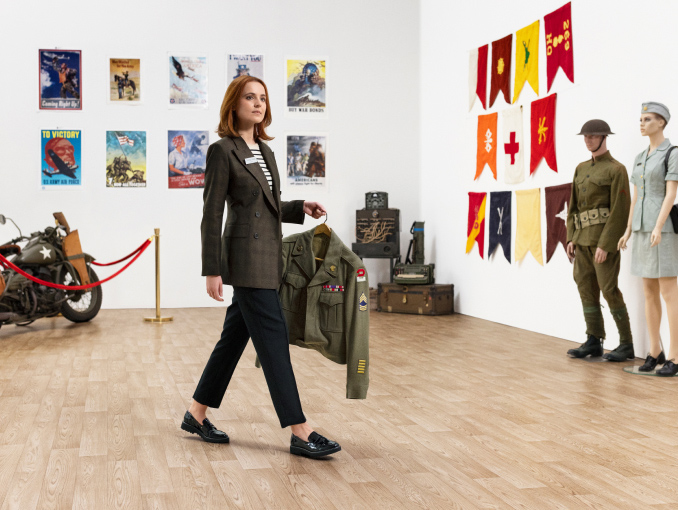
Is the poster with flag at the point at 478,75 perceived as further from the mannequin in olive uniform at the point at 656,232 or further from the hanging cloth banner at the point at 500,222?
the mannequin in olive uniform at the point at 656,232

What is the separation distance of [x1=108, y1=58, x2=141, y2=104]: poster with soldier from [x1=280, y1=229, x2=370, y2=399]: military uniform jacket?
6.52 m

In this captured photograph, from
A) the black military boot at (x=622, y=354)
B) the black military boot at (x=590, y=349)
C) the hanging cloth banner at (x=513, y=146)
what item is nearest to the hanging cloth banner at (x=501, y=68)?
the hanging cloth banner at (x=513, y=146)

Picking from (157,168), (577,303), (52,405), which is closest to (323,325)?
(52,405)

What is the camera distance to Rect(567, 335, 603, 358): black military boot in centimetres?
526

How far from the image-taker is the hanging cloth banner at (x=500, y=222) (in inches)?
287

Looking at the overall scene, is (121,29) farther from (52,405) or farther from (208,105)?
(52,405)

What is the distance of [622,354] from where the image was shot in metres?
5.12

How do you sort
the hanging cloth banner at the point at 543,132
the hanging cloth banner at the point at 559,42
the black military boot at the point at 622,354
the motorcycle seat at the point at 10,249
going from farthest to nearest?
the motorcycle seat at the point at 10,249
the hanging cloth banner at the point at 543,132
the hanging cloth banner at the point at 559,42
the black military boot at the point at 622,354

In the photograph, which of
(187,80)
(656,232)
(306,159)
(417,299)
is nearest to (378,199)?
(306,159)

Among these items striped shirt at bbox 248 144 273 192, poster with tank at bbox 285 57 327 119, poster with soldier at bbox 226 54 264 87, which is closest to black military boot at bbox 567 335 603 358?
striped shirt at bbox 248 144 273 192

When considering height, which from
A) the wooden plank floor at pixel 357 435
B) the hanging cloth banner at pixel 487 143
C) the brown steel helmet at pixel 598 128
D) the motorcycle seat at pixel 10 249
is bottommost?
the wooden plank floor at pixel 357 435

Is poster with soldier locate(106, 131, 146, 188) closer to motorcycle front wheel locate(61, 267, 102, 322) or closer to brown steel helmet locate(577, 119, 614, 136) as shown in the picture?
motorcycle front wheel locate(61, 267, 102, 322)

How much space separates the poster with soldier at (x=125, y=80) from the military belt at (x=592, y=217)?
5.67 meters

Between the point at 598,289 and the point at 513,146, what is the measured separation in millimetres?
2283
